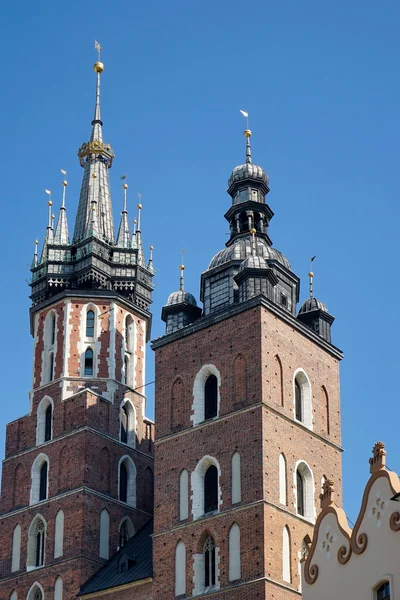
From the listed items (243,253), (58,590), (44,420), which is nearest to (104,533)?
(58,590)

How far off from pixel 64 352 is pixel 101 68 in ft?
59.6

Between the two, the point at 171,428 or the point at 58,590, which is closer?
the point at 171,428

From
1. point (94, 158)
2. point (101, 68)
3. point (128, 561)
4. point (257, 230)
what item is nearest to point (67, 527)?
point (128, 561)

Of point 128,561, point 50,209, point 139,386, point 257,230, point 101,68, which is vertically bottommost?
point 128,561

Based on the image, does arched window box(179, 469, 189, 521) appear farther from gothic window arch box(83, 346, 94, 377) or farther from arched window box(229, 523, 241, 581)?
gothic window arch box(83, 346, 94, 377)

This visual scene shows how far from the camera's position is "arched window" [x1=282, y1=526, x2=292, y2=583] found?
41.9 meters

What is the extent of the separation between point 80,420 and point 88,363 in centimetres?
367

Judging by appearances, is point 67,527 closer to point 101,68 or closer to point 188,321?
point 188,321

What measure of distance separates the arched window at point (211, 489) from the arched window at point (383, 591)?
1493 centimetres

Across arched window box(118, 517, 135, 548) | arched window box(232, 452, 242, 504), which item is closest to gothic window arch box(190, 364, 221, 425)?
arched window box(232, 452, 242, 504)

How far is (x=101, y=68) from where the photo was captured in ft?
215

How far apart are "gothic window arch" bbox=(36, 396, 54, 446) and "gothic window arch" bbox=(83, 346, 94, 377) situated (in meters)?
1.95

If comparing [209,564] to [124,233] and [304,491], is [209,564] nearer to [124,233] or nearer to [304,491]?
[304,491]

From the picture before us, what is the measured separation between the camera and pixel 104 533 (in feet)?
162
